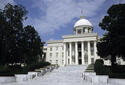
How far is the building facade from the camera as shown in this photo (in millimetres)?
55125

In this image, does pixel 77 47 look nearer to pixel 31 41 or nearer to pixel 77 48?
pixel 77 48

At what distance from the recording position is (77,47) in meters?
57.7

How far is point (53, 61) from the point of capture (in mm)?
66188

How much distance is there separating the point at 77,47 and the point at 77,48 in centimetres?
56

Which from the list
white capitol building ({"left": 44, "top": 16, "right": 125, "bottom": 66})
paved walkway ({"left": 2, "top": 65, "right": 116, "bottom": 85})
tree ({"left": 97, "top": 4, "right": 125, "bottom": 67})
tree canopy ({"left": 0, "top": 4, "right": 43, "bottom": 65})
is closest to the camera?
paved walkway ({"left": 2, "top": 65, "right": 116, "bottom": 85})

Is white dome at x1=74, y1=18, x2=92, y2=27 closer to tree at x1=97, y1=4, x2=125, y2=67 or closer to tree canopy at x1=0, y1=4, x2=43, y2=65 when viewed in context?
tree at x1=97, y1=4, x2=125, y2=67

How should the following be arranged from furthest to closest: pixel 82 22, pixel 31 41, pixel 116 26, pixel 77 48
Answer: pixel 82 22 < pixel 77 48 < pixel 31 41 < pixel 116 26

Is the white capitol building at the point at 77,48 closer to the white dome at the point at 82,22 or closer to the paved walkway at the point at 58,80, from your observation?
the white dome at the point at 82,22

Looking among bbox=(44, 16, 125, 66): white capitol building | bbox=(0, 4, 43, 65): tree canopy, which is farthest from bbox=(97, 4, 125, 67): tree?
bbox=(44, 16, 125, 66): white capitol building

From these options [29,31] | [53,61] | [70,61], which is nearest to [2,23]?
[29,31]

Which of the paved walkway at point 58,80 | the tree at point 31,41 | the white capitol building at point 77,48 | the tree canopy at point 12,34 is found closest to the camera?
the paved walkway at point 58,80

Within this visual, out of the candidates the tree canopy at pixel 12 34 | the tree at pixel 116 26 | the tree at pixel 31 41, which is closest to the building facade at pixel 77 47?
the tree at pixel 31 41

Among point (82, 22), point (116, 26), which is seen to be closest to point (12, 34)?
point (116, 26)

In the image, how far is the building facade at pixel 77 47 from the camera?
55125 mm
